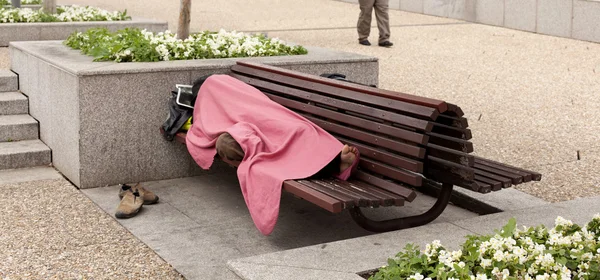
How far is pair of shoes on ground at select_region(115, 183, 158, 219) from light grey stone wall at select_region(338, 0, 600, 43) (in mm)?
9986

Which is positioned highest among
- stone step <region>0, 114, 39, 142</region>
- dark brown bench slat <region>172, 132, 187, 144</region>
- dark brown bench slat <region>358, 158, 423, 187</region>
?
dark brown bench slat <region>358, 158, 423, 187</region>

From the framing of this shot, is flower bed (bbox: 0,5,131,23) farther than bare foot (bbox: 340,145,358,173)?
Yes

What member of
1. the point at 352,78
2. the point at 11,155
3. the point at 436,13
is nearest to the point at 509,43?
the point at 436,13

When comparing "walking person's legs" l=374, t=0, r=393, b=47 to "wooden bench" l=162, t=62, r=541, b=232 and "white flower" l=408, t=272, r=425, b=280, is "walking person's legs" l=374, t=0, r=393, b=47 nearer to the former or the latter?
"wooden bench" l=162, t=62, r=541, b=232

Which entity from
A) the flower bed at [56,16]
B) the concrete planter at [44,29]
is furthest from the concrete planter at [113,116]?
the flower bed at [56,16]

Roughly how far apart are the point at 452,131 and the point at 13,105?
13.4 ft

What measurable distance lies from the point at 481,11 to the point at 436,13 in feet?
5.20

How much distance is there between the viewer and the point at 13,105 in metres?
7.49

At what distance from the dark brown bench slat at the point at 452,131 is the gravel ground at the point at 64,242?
1581 mm

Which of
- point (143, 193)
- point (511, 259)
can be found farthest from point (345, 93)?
point (511, 259)

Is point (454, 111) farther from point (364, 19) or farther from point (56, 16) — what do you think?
point (364, 19)

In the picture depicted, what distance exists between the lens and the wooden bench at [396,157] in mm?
4730

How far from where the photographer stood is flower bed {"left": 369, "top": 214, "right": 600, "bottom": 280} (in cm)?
332

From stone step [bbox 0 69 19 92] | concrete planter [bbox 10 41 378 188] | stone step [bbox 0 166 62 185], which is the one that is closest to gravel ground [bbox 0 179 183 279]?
stone step [bbox 0 166 62 185]
